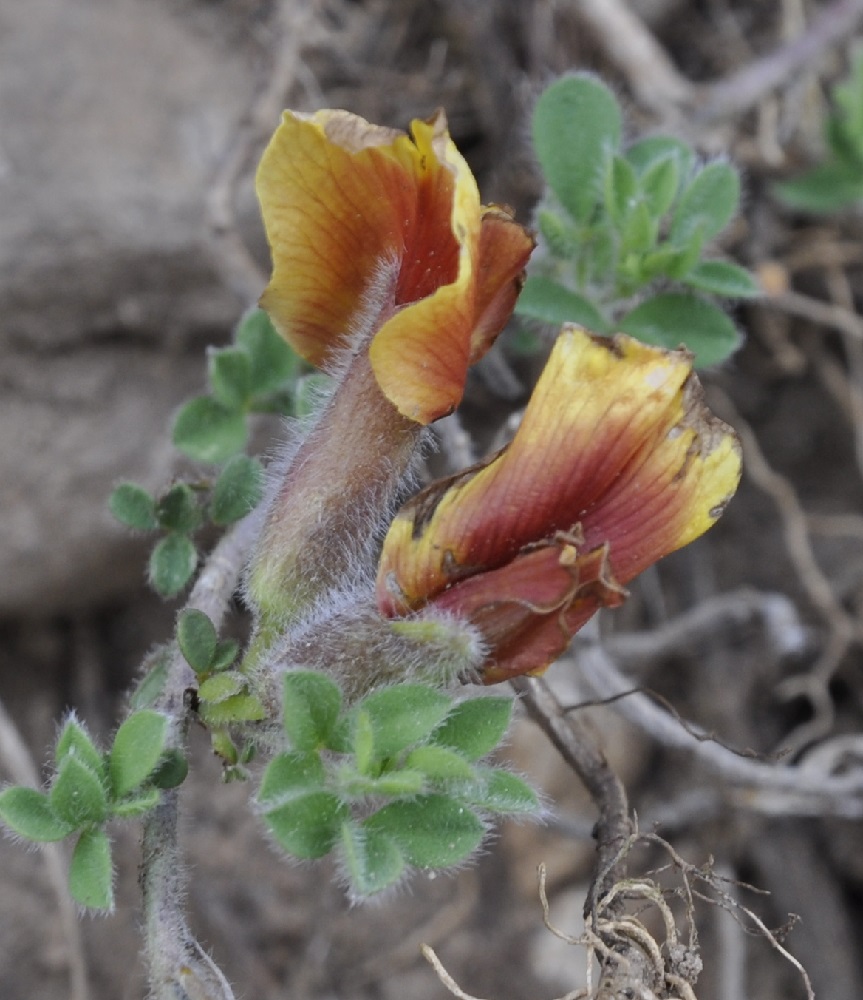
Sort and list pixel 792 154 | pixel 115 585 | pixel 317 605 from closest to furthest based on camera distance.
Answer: pixel 317 605
pixel 115 585
pixel 792 154

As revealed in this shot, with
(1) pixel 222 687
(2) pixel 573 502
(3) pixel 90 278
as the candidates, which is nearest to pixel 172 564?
(1) pixel 222 687

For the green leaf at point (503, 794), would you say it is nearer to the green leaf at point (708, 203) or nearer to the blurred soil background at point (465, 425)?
the blurred soil background at point (465, 425)

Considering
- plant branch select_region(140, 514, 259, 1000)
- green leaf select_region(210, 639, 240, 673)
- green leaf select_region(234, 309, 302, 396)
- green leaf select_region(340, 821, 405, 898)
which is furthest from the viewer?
green leaf select_region(234, 309, 302, 396)

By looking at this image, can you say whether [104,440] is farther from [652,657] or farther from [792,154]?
[792,154]

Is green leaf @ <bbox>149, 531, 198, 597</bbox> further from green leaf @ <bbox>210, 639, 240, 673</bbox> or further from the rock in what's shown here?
the rock

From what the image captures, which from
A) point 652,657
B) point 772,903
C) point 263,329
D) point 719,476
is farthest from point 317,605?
point 772,903

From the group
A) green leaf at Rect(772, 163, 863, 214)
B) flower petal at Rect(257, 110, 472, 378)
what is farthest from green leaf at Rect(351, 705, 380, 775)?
green leaf at Rect(772, 163, 863, 214)

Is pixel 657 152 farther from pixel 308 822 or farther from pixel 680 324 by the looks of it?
pixel 308 822
